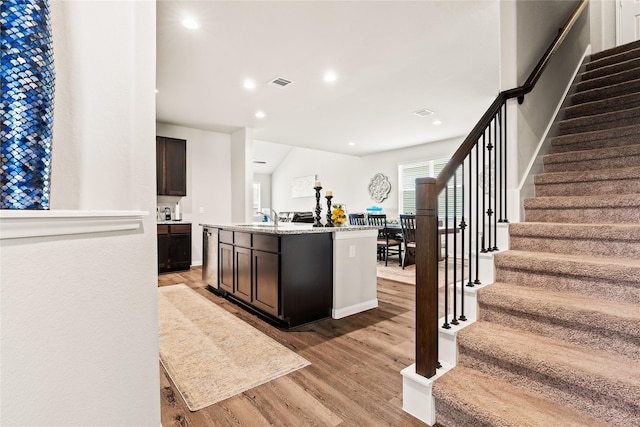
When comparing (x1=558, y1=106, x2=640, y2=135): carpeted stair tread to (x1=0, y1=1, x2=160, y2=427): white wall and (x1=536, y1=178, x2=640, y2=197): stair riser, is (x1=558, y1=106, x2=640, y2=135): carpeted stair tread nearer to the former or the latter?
(x1=536, y1=178, x2=640, y2=197): stair riser

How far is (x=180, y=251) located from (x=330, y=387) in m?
4.38

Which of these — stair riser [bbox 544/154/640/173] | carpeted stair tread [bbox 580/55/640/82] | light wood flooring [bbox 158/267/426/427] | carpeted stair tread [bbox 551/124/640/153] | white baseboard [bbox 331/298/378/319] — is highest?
carpeted stair tread [bbox 580/55/640/82]

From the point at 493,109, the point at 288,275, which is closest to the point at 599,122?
the point at 493,109

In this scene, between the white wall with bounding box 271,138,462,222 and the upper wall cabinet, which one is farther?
the white wall with bounding box 271,138,462,222

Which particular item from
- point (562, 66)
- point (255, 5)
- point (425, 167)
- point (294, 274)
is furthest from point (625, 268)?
point (425, 167)

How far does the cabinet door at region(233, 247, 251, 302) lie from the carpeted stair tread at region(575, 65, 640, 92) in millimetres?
4174

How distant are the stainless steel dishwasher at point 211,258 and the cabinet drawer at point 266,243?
1.13 meters

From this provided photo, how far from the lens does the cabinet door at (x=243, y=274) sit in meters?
3.28

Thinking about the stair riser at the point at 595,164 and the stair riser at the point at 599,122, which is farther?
the stair riser at the point at 599,122

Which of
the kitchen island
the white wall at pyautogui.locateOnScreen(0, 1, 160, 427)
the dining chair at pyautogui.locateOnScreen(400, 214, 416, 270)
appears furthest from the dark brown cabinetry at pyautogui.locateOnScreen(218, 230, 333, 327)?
the dining chair at pyautogui.locateOnScreen(400, 214, 416, 270)

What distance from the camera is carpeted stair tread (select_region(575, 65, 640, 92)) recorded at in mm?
3320

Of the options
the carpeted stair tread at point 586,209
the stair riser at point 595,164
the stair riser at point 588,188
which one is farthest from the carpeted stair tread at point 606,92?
the carpeted stair tread at point 586,209

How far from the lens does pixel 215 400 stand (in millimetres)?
1793

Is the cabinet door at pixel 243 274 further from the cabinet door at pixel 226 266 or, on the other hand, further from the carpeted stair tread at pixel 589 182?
the carpeted stair tread at pixel 589 182
